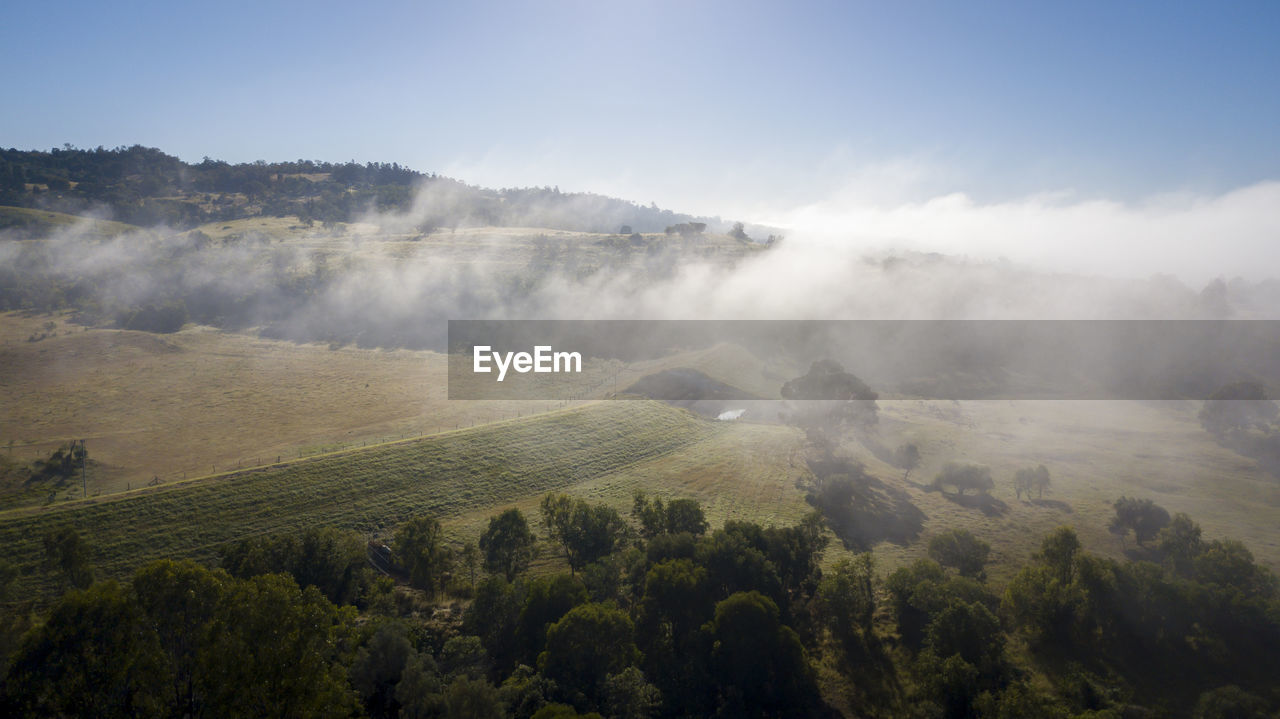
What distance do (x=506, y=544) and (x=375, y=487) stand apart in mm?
19990

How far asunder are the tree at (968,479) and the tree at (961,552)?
14.8m

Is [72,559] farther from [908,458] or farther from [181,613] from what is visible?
[908,458]

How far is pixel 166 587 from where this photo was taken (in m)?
23.4

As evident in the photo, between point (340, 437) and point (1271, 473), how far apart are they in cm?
12200

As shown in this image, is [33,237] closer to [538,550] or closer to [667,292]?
[667,292]

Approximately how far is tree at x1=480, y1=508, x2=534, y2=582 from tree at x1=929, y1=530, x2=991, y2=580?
119 ft

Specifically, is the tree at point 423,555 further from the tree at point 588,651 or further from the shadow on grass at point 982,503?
the shadow on grass at point 982,503

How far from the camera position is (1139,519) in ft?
170

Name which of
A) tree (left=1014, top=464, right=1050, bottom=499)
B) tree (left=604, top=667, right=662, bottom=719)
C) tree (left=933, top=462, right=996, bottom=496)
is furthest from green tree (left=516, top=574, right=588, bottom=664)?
tree (left=1014, top=464, right=1050, bottom=499)

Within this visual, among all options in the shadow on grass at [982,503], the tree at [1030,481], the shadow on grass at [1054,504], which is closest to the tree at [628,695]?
the shadow on grass at [982,503]

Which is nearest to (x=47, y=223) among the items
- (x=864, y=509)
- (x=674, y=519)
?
(x=674, y=519)

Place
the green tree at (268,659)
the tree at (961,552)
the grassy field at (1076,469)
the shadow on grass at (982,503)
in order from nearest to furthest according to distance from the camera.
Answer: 1. the green tree at (268,659)
2. the tree at (961,552)
3. the grassy field at (1076,469)
4. the shadow on grass at (982,503)

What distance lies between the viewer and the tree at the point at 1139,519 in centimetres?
5106

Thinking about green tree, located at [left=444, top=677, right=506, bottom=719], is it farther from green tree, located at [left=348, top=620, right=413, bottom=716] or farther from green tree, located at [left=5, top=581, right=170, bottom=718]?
green tree, located at [left=5, top=581, right=170, bottom=718]
